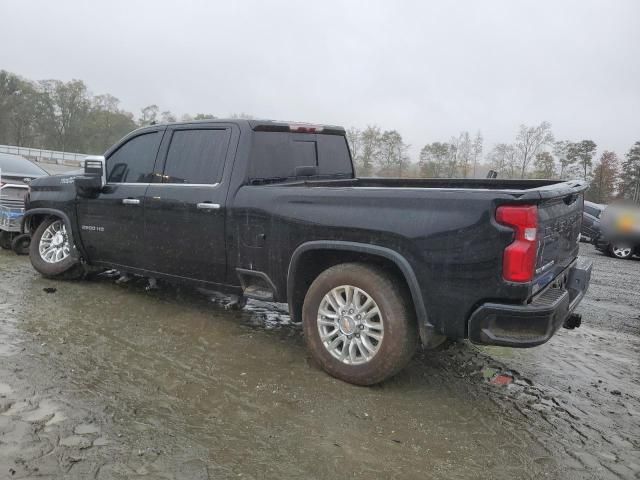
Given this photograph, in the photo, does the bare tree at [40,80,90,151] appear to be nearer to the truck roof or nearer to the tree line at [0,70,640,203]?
the tree line at [0,70,640,203]

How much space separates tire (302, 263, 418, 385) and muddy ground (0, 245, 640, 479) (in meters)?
0.16

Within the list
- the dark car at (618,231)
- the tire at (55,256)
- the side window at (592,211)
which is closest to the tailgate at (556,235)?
the tire at (55,256)

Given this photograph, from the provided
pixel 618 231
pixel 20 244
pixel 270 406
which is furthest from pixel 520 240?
pixel 618 231

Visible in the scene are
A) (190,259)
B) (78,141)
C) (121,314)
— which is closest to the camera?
(190,259)

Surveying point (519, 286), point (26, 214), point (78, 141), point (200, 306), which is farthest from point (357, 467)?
point (78, 141)

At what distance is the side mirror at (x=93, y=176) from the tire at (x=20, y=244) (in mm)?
3127

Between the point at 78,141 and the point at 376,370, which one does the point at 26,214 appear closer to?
the point at 376,370

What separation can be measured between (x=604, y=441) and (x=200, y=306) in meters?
3.84

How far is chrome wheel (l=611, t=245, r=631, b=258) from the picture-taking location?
1236 cm

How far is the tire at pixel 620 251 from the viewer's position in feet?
40.4

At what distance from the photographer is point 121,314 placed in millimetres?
4992

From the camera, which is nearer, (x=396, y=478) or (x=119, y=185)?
(x=396, y=478)

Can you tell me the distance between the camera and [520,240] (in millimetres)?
3002

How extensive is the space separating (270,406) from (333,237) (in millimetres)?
1233
